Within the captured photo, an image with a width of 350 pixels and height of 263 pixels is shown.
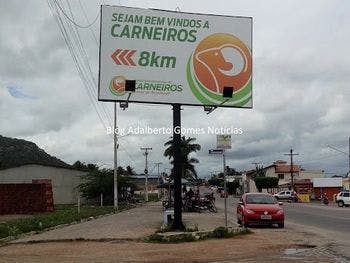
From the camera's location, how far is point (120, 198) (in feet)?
202

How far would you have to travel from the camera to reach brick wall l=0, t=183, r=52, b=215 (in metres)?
39.1

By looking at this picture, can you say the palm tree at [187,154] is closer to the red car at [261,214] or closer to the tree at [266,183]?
the tree at [266,183]

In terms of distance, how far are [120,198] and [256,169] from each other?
3314 inches

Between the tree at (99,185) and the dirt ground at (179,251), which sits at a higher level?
the tree at (99,185)

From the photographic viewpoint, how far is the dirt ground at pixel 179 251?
1256cm

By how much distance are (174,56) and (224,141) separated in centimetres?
387

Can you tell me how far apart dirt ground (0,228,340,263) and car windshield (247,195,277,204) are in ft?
22.9

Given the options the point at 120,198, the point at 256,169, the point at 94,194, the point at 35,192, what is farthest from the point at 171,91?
the point at 256,169

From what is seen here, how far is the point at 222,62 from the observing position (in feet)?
68.6

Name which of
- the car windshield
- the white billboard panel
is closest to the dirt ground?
the white billboard panel

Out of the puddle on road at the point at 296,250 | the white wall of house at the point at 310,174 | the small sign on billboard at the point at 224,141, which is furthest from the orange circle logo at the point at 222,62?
the white wall of house at the point at 310,174

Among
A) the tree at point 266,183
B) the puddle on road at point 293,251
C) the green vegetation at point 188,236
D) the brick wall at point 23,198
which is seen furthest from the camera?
the tree at point 266,183

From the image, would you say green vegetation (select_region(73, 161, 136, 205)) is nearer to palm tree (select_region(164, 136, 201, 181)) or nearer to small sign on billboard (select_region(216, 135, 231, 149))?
palm tree (select_region(164, 136, 201, 181))

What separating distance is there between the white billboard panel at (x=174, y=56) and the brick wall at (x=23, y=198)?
22.2 meters
